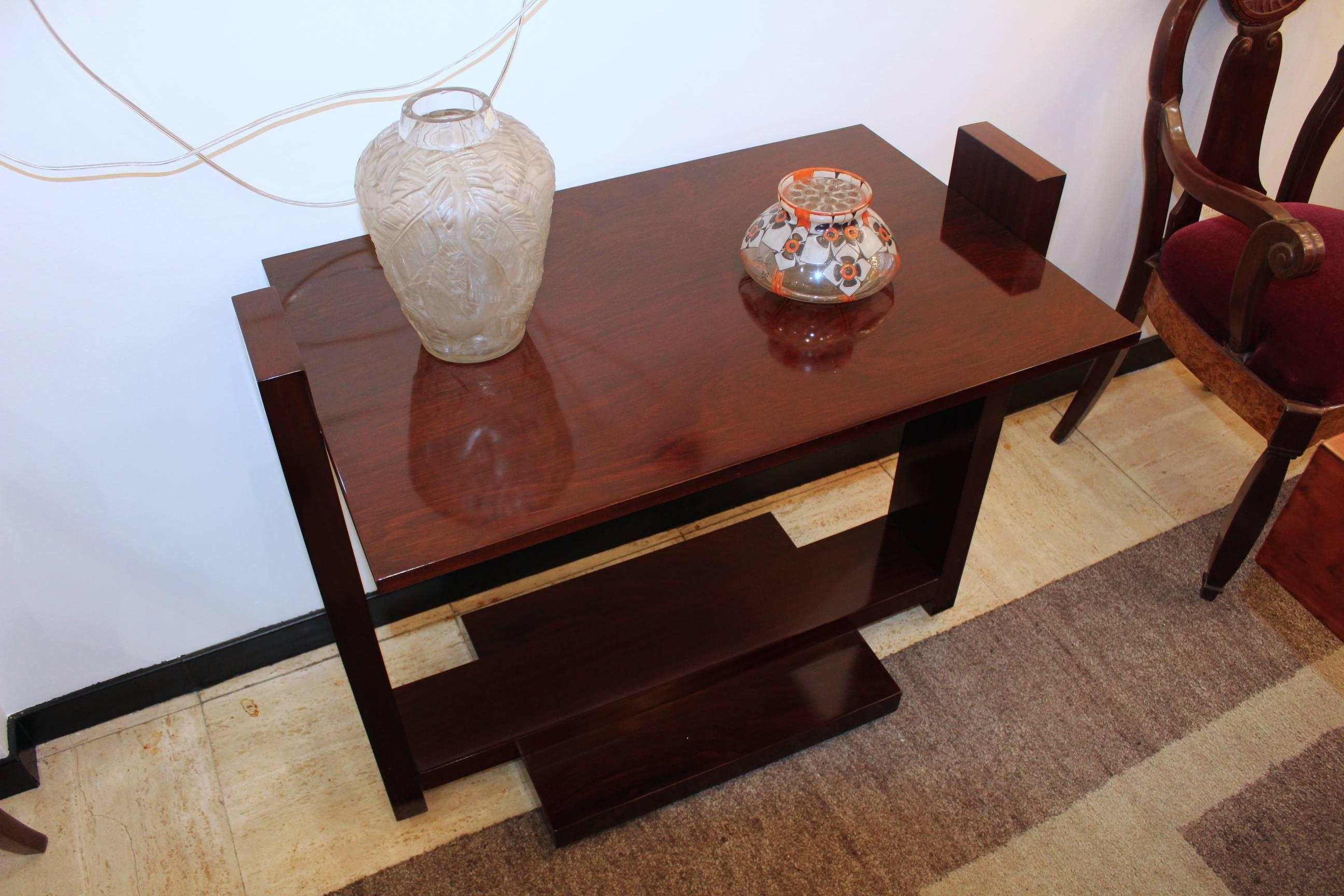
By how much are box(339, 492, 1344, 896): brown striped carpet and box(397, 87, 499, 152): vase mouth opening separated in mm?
937

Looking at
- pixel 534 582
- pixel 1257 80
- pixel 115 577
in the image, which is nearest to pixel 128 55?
pixel 115 577

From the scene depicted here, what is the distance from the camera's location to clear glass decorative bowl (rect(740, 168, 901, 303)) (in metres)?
1.17

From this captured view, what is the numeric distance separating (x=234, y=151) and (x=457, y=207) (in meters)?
0.38

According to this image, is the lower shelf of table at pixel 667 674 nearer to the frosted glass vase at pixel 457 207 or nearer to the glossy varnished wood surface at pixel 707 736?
the glossy varnished wood surface at pixel 707 736

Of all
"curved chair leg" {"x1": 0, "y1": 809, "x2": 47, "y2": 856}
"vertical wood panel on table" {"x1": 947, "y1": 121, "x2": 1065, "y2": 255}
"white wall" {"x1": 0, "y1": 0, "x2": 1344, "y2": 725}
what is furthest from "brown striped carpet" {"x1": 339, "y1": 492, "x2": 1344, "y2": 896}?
"vertical wood panel on table" {"x1": 947, "y1": 121, "x2": 1065, "y2": 255}

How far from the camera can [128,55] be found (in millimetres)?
1096

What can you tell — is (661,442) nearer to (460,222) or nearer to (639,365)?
(639,365)

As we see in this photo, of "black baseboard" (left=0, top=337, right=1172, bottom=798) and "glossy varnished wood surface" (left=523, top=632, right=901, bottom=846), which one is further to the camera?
"black baseboard" (left=0, top=337, right=1172, bottom=798)

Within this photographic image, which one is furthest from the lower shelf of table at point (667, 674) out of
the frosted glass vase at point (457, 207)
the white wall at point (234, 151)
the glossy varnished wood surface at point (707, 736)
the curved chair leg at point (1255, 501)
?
the frosted glass vase at point (457, 207)

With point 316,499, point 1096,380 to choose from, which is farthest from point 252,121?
point 1096,380

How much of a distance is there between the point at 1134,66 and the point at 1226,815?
1186mm

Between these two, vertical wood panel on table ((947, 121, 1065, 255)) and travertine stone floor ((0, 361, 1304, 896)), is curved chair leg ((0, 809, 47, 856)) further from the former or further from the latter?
vertical wood panel on table ((947, 121, 1065, 255))

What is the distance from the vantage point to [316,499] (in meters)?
0.99

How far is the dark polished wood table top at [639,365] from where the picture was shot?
1.00 metres
